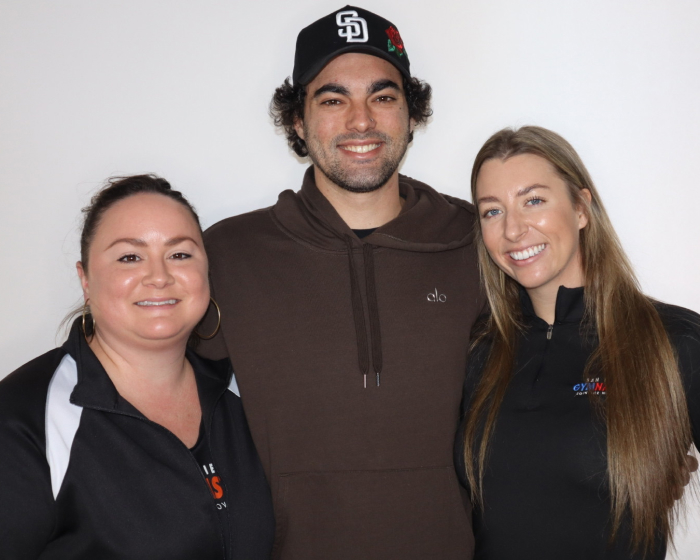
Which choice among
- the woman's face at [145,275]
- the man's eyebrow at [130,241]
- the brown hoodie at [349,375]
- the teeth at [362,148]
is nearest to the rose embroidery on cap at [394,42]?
the teeth at [362,148]

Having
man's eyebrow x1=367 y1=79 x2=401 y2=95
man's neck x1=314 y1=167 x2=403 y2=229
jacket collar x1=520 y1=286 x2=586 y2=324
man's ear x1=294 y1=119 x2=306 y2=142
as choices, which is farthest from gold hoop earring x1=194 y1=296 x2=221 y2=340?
jacket collar x1=520 y1=286 x2=586 y2=324

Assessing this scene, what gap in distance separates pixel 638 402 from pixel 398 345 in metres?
0.68

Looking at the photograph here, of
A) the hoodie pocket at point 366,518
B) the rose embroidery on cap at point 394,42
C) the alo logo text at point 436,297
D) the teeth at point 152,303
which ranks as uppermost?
the rose embroidery on cap at point 394,42

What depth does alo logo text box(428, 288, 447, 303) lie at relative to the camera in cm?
204

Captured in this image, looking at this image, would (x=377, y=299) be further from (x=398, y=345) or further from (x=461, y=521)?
(x=461, y=521)

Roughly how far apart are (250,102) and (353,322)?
1068 millimetres

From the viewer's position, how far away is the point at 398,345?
196cm

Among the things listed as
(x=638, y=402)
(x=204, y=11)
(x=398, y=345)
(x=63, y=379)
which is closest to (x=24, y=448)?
(x=63, y=379)

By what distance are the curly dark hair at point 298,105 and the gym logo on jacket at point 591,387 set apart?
108 centimetres

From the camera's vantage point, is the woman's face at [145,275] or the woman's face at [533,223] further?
the woman's face at [533,223]

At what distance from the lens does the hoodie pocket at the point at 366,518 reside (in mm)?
1848

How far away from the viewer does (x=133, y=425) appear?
167 centimetres

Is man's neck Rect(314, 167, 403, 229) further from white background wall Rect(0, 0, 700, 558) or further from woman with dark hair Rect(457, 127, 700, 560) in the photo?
white background wall Rect(0, 0, 700, 558)

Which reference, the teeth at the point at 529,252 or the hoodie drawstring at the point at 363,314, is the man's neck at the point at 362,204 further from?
the teeth at the point at 529,252
